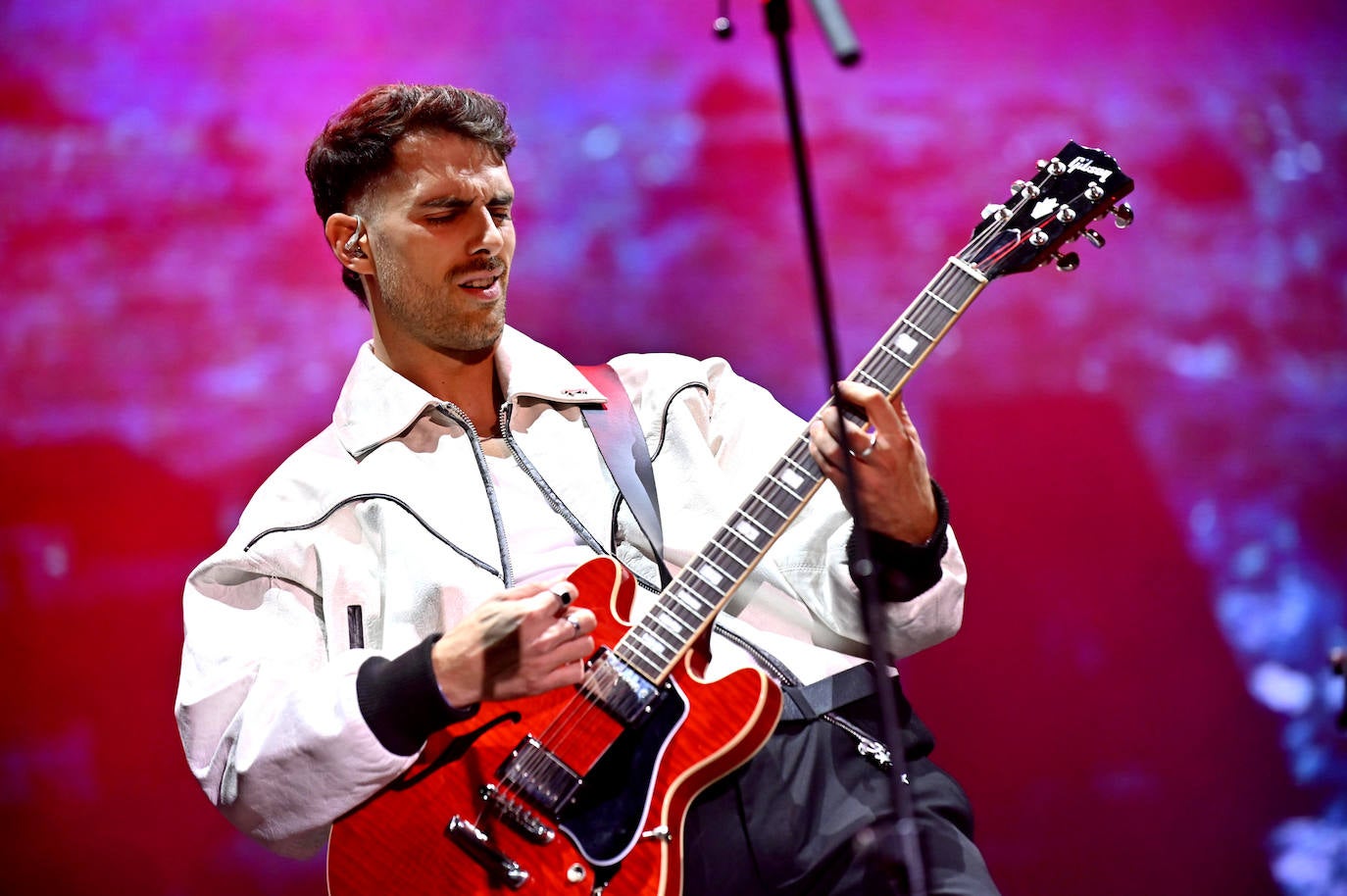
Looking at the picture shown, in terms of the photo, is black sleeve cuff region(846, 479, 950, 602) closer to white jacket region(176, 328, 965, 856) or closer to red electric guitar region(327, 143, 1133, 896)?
white jacket region(176, 328, 965, 856)

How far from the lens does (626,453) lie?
2.32 meters

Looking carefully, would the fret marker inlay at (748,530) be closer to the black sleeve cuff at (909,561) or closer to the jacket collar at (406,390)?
the black sleeve cuff at (909,561)

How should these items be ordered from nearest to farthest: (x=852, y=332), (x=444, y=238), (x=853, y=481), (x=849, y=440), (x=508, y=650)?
(x=853, y=481) → (x=508, y=650) → (x=849, y=440) → (x=444, y=238) → (x=852, y=332)

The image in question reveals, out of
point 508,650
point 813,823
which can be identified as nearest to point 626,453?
point 508,650

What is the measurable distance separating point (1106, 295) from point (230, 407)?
1987mm

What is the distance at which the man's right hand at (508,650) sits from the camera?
69.6 inches

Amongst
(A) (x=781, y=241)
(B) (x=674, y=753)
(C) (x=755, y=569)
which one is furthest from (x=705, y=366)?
(B) (x=674, y=753)

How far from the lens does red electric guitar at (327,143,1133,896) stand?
1775 millimetres

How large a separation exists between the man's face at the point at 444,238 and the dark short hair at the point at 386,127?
0.07 ft

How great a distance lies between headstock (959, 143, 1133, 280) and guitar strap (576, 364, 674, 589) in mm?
696

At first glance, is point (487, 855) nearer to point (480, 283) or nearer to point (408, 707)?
point (408, 707)

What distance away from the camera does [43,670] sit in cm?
260

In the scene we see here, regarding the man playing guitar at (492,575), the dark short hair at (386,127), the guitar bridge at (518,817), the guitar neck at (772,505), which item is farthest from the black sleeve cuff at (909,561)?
the dark short hair at (386,127)

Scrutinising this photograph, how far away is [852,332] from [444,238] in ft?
3.36
